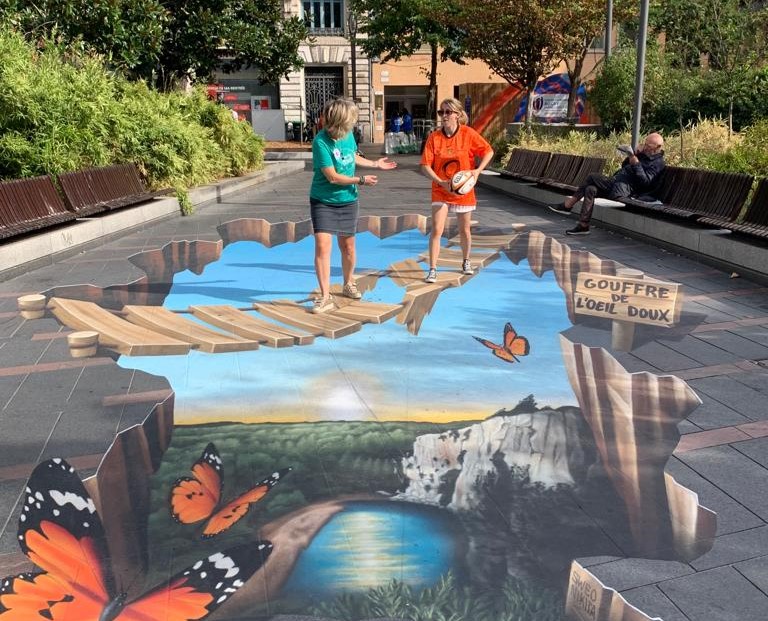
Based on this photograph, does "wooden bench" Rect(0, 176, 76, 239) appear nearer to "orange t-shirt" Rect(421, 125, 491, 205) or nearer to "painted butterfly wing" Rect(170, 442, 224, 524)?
"orange t-shirt" Rect(421, 125, 491, 205)

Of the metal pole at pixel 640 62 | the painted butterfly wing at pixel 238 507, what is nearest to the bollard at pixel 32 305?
the painted butterfly wing at pixel 238 507

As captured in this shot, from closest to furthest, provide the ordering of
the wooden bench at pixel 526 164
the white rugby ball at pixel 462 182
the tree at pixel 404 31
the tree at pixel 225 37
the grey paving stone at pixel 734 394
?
the grey paving stone at pixel 734 394 < the white rugby ball at pixel 462 182 < the wooden bench at pixel 526 164 < the tree at pixel 225 37 < the tree at pixel 404 31

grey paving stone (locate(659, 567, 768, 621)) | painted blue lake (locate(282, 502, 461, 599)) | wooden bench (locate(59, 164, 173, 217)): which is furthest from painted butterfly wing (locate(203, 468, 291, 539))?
wooden bench (locate(59, 164, 173, 217))

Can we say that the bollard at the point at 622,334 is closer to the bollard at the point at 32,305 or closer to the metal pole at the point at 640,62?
the bollard at the point at 32,305

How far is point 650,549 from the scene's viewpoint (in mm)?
3037

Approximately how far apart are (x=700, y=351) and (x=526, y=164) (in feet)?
34.3

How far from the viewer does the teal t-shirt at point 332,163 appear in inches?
241

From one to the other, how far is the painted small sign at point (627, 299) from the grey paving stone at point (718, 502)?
2665 millimetres

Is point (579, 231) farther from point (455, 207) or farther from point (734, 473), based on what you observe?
point (734, 473)

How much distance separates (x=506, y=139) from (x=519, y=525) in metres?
18.3

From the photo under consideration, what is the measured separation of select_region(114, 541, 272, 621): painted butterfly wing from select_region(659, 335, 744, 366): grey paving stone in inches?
136

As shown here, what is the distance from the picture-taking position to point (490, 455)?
3.86m

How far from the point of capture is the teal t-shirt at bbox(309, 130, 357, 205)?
612 centimetres

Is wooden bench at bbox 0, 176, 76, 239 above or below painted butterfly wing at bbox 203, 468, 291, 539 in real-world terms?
above
